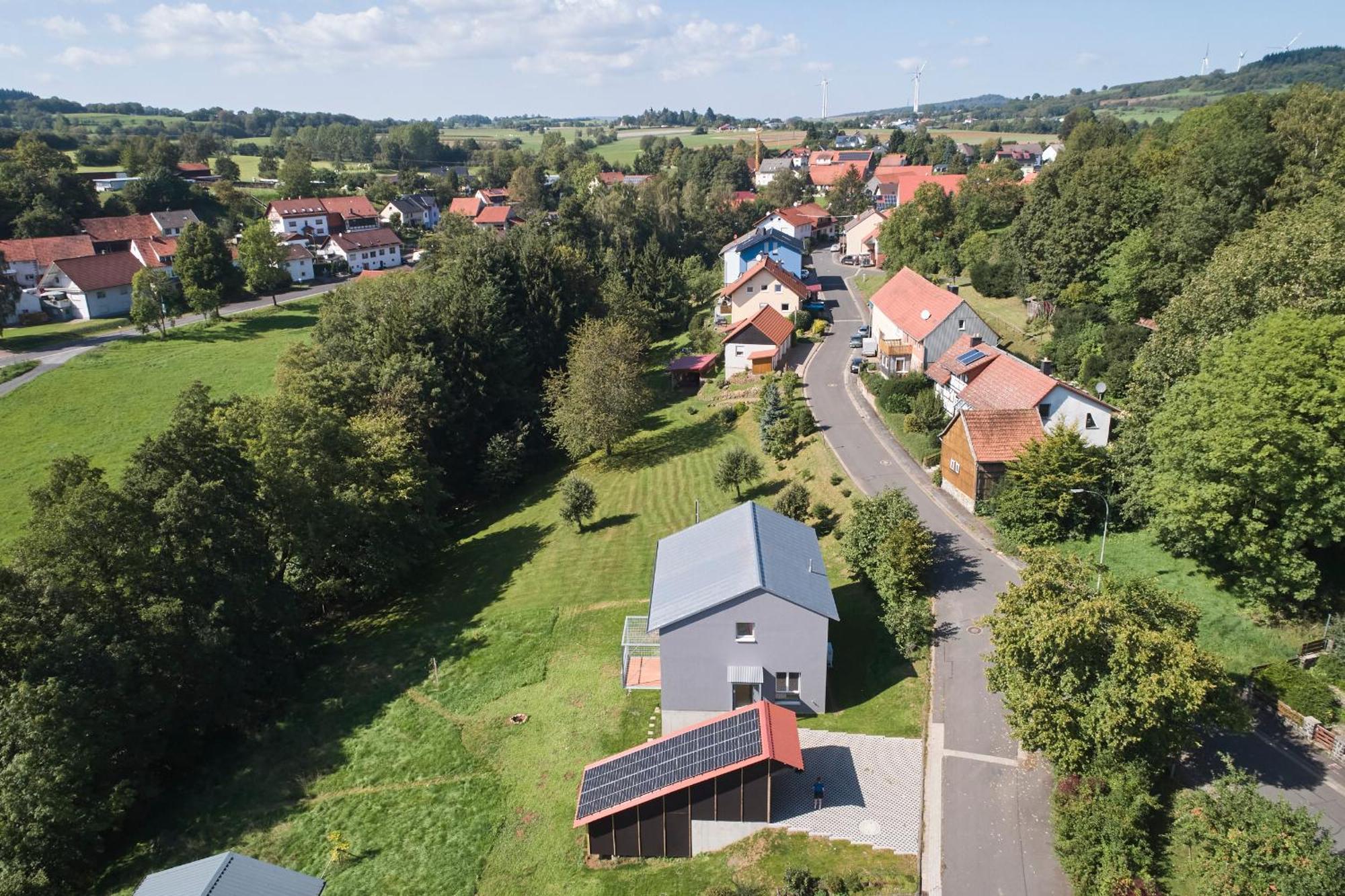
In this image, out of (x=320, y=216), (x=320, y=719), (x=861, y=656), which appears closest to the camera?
(x=861, y=656)

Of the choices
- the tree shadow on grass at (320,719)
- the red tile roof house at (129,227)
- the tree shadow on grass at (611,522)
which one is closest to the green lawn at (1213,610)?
the tree shadow on grass at (611,522)

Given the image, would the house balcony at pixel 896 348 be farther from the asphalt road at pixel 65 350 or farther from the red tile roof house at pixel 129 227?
the red tile roof house at pixel 129 227

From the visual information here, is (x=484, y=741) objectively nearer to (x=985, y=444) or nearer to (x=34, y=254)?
(x=985, y=444)

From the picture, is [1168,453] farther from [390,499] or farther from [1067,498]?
[390,499]

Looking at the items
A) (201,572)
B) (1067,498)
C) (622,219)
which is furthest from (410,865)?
(622,219)

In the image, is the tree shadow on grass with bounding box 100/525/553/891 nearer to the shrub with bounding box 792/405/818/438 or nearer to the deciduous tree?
the deciduous tree

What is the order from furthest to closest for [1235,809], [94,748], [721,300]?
[721,300]
[94,748]
[1235,809]

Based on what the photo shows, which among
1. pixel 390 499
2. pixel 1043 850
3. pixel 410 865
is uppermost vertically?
pixel 390 499

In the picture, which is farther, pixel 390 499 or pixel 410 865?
pixel 390 499

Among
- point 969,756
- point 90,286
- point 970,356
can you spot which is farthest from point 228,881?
point 90,286
